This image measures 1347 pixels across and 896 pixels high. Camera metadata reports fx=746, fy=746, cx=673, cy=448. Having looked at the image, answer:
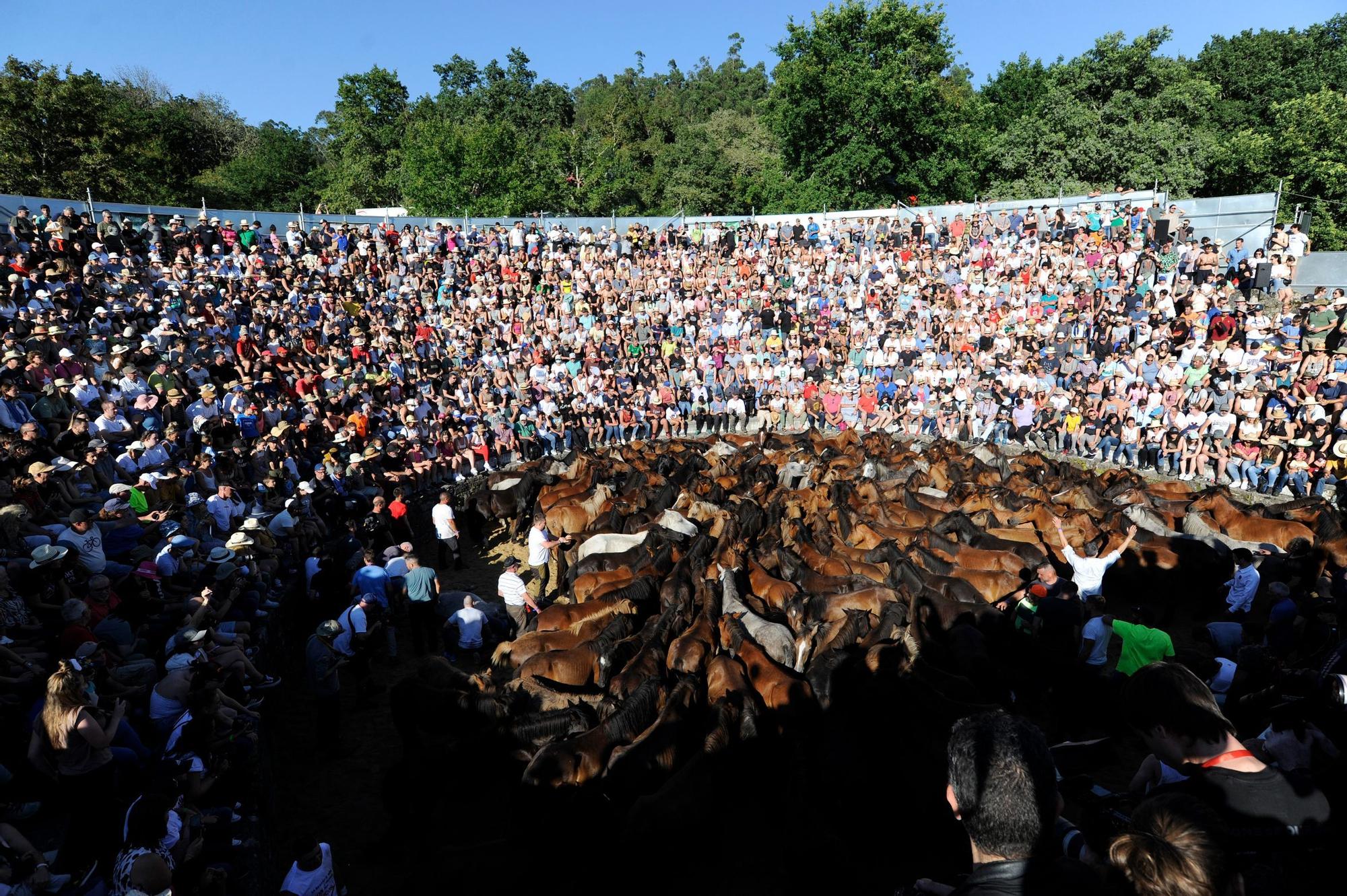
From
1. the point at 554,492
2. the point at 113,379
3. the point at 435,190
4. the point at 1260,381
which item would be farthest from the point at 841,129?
the point at 113,379

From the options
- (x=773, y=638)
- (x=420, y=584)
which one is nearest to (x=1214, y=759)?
(x=773, y=638)

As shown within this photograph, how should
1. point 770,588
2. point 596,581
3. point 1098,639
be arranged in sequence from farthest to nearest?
point 596,581
point 770,588
point 1098,639

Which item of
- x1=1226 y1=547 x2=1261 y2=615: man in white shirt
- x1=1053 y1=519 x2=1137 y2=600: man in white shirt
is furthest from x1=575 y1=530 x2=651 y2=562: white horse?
x1=1226 y1=547 x2=1261 y2=615: man in white shirt

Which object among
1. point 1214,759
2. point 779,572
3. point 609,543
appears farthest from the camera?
point 609,543

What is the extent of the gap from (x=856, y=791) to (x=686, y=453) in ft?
38.4

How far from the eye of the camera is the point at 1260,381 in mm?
17172

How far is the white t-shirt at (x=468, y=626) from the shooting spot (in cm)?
987

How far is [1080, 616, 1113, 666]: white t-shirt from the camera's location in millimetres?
8203

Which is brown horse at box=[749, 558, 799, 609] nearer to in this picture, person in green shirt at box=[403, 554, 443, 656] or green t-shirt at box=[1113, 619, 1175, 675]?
green t-shirt at box=[1113, 619, 1175, 675]

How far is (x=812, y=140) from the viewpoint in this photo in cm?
4500

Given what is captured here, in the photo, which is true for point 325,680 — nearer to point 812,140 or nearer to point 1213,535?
point 1213,535

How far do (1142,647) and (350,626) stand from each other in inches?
345

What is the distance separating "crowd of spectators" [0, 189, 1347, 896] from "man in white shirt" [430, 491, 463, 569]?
0.19 feet

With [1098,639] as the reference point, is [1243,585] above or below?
below
